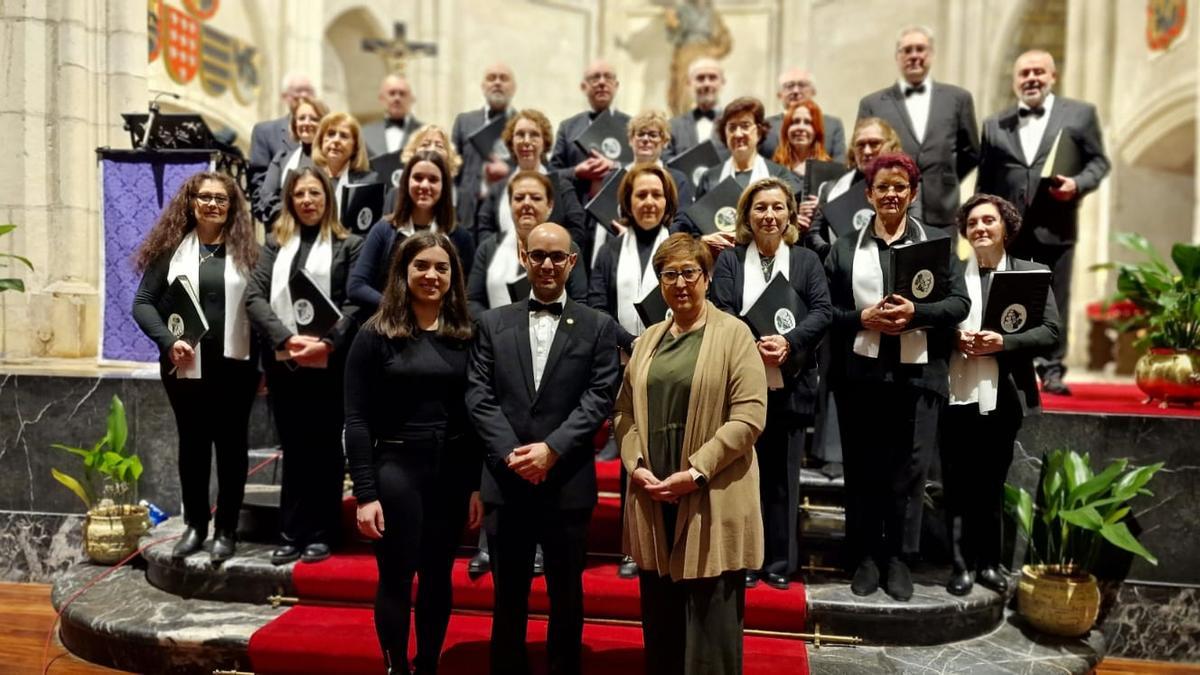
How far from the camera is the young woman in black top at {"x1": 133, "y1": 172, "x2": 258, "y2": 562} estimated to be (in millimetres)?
3926

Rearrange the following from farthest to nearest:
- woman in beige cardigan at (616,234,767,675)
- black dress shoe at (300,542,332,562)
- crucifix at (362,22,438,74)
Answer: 1. crucifix at (362,22,438,74)
2. black dress shoe at (300,542,332,562)
3. woman in beige cardigan at (616,234,767,675)

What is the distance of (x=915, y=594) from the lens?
383cm

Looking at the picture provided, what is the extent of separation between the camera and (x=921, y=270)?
354cm

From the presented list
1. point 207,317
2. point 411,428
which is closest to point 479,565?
point 411,428

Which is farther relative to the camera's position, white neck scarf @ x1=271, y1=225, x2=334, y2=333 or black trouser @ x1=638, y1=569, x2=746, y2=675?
white neck scarf @ x1=271, y1=225, x2=334, y2=333

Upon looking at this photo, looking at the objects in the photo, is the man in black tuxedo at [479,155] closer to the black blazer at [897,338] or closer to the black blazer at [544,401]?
the black blazer at [897,338]

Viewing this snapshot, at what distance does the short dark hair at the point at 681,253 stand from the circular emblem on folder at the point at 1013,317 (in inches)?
55.6

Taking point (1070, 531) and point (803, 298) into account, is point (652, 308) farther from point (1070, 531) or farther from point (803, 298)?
point (1070, 531)

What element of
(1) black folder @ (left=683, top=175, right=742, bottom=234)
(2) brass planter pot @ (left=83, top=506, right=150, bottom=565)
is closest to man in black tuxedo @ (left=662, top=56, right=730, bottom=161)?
(1) black folder @ (left=683, top=175, right=742, bottom=234)

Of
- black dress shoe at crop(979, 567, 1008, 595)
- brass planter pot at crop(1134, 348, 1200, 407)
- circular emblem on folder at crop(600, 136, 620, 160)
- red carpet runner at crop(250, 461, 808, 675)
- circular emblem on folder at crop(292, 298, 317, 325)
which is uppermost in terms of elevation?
circular emblem on folder at crop(600, 136, 620, 160)

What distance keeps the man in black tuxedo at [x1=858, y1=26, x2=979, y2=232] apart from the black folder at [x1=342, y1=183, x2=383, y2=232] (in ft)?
7.63

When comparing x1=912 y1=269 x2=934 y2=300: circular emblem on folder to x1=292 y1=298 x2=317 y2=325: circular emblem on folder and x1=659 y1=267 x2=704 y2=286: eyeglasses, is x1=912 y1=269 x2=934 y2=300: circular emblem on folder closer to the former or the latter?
x1=659 y1=267 x2=704 y2=286: eyeglasses

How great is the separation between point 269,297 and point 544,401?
1.50 m

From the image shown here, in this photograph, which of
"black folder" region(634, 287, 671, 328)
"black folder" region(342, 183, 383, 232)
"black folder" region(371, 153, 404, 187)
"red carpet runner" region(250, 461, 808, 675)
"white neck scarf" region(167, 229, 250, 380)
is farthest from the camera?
"black folder" region(371, 153, 404, 187)
